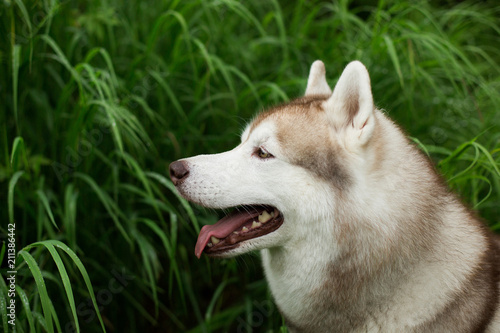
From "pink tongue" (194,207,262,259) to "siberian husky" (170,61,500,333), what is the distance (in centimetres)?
7

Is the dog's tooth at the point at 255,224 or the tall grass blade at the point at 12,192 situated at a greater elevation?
the tall grass blade at the point at 12,192

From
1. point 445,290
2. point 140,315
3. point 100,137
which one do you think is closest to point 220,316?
point 140,315

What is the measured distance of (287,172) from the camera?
2381mm

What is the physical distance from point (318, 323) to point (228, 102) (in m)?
2.27

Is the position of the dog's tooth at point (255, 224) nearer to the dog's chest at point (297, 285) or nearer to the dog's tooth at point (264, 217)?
the dog's tooth at point (264, 217)

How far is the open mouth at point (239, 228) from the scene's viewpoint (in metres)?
2.44

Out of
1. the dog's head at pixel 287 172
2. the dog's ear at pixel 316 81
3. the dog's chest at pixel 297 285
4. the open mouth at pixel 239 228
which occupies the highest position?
the dog's ear at pixel 316 81

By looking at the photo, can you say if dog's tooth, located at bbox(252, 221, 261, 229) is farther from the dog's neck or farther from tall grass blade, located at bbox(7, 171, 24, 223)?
tall grass blade, located at bbox(7, 171, 24, 223)

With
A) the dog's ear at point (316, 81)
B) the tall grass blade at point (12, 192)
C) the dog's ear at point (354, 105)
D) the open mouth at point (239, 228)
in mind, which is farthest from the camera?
the dog's ear at point (316, 81)

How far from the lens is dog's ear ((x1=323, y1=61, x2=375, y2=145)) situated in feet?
7.23

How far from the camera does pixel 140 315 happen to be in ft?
12.1

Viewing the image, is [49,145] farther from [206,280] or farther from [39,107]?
[206,280]

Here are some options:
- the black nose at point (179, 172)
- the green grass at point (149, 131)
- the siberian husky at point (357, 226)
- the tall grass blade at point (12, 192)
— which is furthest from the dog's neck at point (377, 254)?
the tall grass blade at point (12, 192)

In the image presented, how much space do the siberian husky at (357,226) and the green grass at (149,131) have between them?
0.69 m
